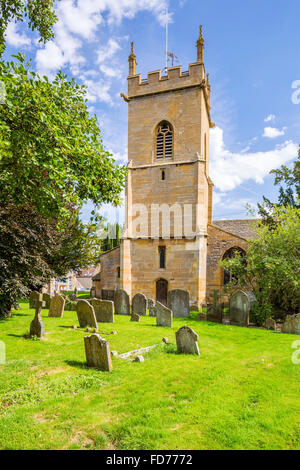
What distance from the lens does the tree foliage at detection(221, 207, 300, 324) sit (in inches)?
468

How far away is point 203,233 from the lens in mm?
17562

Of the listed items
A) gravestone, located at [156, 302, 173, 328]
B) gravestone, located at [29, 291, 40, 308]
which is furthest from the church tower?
gravestone, located at [156, 302, 173, 328]

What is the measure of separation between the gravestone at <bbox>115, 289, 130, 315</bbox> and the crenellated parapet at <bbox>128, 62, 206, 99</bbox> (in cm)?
1474

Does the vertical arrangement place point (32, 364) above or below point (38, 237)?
below

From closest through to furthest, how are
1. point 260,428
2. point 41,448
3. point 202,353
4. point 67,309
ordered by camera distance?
point 41,448, point 260,428, point 202,353, point 67,309

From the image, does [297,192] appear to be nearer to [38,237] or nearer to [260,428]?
[38,237]

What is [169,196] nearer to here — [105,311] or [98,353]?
[105,311]

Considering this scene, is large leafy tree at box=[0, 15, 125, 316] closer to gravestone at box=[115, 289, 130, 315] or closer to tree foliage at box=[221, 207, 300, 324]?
gravestone at box=[115, 289, 130, 315]

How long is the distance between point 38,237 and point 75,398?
8.21 meters

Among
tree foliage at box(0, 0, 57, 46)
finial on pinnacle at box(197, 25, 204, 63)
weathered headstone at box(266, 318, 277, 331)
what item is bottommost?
weathered headstone at box(266, 318, 277, 331)

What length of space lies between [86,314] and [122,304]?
432 centimetres

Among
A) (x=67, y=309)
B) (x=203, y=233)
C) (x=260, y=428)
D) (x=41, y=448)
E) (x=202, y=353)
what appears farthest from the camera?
(x=203, y=233)

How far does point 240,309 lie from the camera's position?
39.0ft
